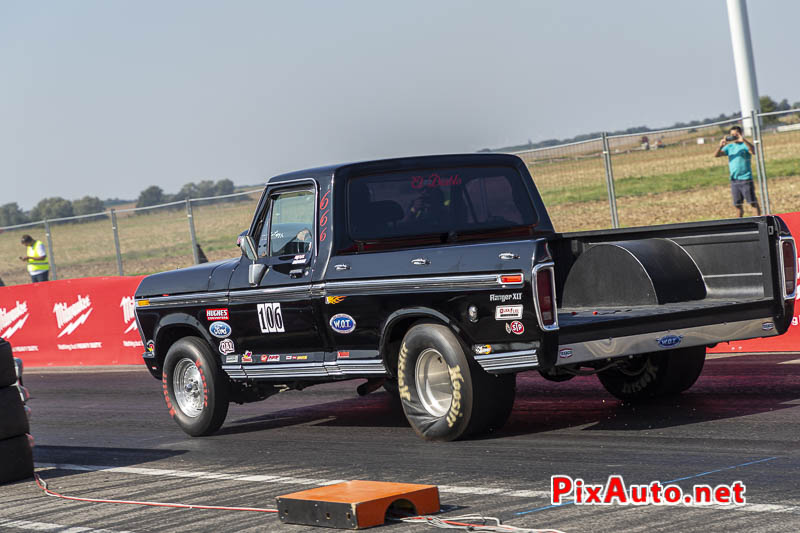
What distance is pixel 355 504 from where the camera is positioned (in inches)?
236

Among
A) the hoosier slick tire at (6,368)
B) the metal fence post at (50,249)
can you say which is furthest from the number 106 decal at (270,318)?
the metal fence post at (50,249)

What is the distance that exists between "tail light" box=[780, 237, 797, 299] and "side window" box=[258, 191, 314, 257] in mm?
3569

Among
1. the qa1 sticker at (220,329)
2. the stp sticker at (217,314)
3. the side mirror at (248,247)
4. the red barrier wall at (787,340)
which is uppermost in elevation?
the side mirror at (248,247)

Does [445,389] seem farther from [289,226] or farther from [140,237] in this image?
[140,237]

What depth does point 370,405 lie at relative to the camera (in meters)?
11.2

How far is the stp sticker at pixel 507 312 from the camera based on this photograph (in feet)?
25.3

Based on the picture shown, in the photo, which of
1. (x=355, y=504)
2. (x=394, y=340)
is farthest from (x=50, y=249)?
(x=355, y=504)

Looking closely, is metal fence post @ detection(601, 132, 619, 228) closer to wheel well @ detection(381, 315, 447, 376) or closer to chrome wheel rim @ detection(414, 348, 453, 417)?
wheel well @ detection(381, 315, 447, 376)

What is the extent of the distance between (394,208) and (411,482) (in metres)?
2.82

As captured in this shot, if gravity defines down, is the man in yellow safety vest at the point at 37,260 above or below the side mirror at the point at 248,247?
above

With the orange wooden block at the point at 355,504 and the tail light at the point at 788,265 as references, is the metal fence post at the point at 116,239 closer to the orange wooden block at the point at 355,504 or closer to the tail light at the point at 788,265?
the tail light at the point at 788,265

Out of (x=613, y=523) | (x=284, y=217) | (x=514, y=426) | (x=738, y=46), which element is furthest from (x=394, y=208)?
(x=738, y=46)

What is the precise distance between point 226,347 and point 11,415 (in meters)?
1.97

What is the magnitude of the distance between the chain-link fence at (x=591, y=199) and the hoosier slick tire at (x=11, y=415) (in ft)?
36.6
